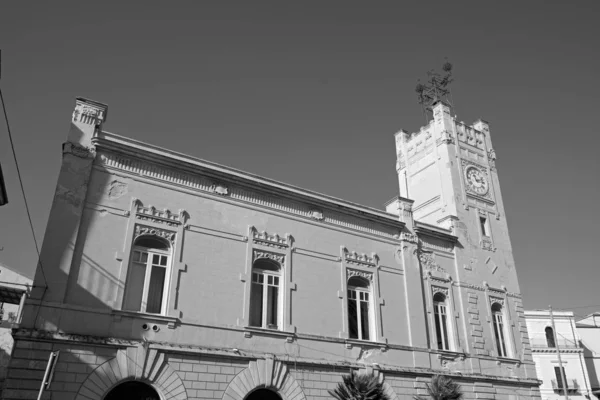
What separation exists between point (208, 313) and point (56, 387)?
192 inches

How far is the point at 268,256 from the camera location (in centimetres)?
1855

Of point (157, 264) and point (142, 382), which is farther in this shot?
point (157, 264)

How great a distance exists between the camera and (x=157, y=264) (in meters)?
16.6

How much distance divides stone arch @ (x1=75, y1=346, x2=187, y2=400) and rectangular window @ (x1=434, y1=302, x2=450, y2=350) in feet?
39.2

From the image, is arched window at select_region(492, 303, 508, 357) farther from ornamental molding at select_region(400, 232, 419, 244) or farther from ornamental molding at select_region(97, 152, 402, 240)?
ornamental molding at select_region(97, 152, 402, 240)

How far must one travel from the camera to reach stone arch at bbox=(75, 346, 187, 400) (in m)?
13.9

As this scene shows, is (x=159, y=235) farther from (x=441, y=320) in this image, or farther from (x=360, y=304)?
(x=441, y=320)

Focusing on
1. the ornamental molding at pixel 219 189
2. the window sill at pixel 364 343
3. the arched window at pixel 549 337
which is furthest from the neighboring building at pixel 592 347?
the ornamental molding at pixel 219 189

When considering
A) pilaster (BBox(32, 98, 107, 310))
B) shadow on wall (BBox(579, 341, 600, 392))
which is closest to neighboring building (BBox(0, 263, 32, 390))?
pilaster (BBox(32, 98, 107, 310))

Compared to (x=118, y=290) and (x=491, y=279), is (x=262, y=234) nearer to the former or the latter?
(x=118, y=290)

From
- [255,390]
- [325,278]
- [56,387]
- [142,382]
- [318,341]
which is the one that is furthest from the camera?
[325,278]

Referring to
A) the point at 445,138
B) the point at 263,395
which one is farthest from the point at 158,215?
the point at 445,138

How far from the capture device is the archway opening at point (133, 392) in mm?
14347

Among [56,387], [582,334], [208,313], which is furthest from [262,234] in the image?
[582,334]
